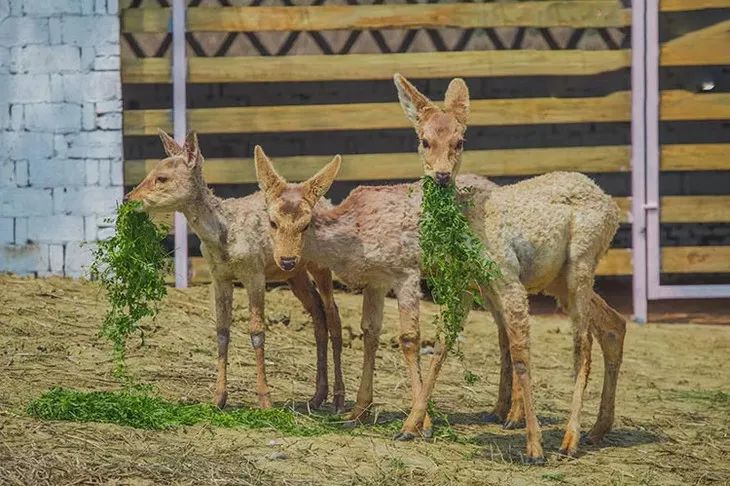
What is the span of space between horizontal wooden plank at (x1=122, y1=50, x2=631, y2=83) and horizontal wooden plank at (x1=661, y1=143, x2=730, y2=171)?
100 centimetres

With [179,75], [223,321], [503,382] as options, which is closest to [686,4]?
[179,75]

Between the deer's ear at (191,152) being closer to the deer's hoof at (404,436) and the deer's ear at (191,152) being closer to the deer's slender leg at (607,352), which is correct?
the deer's hoof at (404,436)

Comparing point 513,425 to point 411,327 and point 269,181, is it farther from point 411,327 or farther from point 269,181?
A: point 269,181

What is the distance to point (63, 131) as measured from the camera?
561 inches

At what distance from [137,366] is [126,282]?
1.40m

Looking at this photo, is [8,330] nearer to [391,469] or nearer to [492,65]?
[391,469]

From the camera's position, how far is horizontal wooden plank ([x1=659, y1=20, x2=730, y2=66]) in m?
14.3

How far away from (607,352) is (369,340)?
5.28 feet

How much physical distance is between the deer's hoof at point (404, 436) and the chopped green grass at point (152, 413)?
0.44 meters

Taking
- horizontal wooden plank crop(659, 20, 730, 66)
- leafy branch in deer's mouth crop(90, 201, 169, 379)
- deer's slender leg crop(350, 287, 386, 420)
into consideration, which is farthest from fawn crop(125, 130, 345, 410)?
horizontal wooden plank crop(659, 20, 730, 66)

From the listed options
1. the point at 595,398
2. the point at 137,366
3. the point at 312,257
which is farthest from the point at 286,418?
the point at 595,398

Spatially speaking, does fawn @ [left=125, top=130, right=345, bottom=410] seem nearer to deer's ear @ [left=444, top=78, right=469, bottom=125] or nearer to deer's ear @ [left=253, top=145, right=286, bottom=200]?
deer's ear @ [left=253, top=145, right=286, bottom=200]

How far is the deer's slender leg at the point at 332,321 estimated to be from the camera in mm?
10203

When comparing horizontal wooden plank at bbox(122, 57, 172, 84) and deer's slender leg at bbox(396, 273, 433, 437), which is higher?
horizontal wooden plank at bbox(122, 57, 172, 84)
